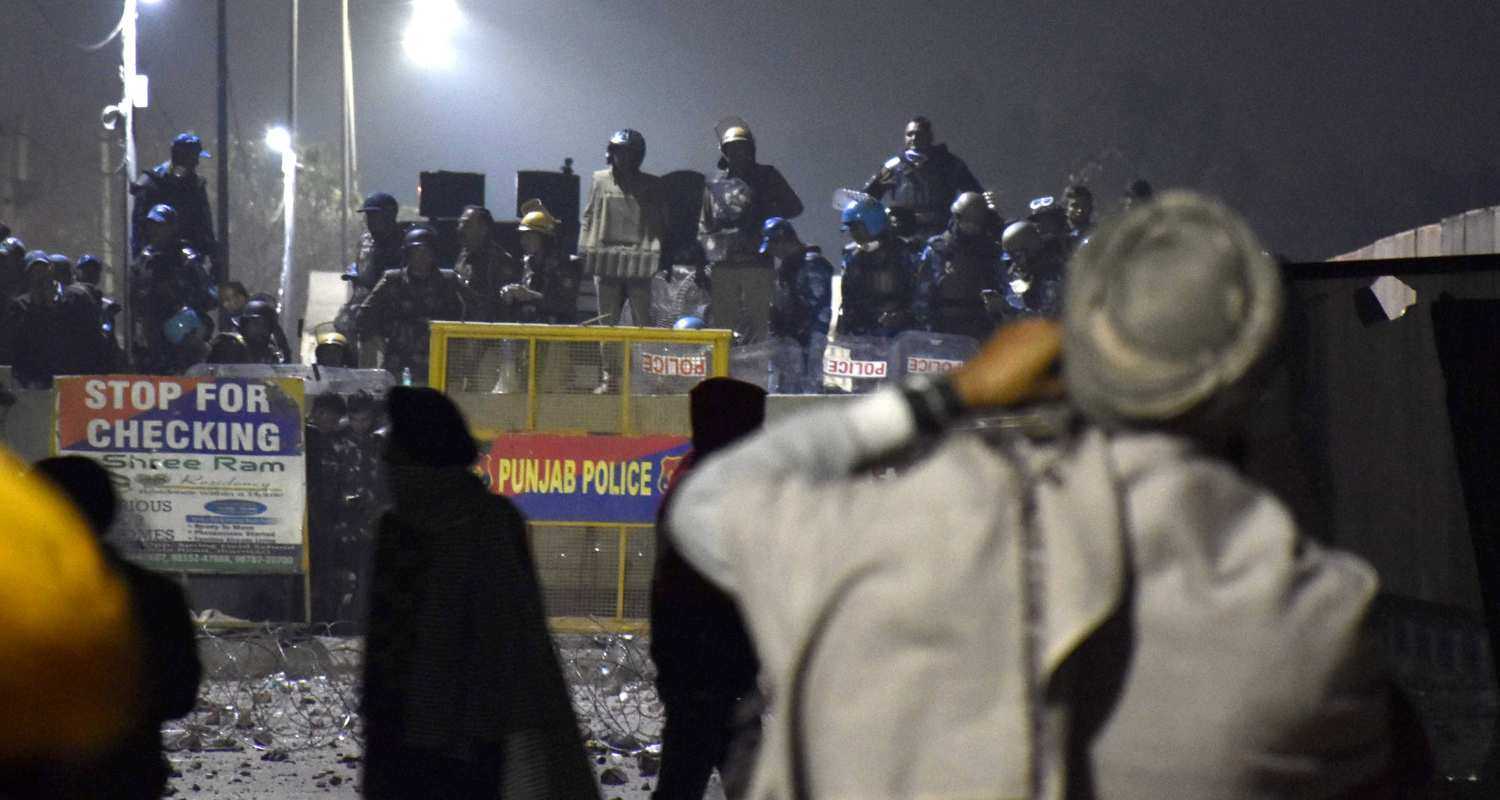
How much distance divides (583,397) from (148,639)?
22.4 ft

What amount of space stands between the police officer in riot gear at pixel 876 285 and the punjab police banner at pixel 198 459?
18.0 feet

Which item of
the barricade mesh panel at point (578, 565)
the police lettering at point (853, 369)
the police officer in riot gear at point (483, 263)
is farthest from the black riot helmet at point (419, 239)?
the barricade mesh panel at point (578, 565)

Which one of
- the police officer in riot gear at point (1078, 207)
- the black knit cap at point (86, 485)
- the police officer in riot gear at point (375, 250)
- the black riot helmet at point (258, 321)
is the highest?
the police officer in riot gear at point (1078, 207)

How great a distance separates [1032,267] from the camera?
52.1 ft

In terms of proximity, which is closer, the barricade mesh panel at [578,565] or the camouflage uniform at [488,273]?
the barricade mesh panel at [578,565]

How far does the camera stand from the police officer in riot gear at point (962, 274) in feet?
49.0

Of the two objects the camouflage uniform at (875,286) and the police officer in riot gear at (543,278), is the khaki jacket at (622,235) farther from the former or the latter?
the camouflage uniform at (875,286)

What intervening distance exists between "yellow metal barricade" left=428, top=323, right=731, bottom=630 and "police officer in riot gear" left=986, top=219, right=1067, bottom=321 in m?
5.58

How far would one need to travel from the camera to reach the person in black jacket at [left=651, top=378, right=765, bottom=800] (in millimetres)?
5227

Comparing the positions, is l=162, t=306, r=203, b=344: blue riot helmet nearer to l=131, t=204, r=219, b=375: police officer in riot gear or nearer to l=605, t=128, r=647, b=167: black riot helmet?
l=131, t=204, r=219, b=375: police officer in riot gear

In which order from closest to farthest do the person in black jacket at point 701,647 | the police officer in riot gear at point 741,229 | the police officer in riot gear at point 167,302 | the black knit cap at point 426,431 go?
the black knit cap at point 426,431, the person in black jacket at point 701,647, the police officer in riot gear at point 741,229, the police officer in riot gear at point 167,302

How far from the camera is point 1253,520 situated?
1964 mm

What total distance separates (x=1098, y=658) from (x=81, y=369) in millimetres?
13855

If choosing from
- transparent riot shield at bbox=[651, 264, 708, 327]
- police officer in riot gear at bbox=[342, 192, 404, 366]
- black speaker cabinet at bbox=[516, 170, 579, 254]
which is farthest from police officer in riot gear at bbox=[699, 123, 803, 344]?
police officer in riot gear at bbox=[342, 192, 404, 366]
